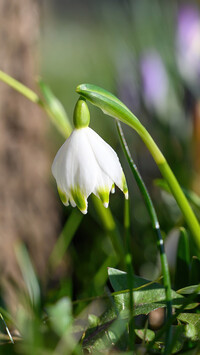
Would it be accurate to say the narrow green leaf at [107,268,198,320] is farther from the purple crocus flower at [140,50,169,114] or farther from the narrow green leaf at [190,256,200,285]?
the purple crocus flower at [140,50,169,114]

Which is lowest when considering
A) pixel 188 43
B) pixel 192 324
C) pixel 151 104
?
pixel 192 324

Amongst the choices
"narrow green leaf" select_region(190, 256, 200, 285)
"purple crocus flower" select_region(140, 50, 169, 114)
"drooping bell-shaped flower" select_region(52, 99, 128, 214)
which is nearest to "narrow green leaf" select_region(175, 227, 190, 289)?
"narrow green leaf" select_region(190, 256, 200, 285)

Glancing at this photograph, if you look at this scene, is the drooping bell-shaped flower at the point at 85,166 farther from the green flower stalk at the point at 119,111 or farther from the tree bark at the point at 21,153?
the tree bark at the point at 21,153

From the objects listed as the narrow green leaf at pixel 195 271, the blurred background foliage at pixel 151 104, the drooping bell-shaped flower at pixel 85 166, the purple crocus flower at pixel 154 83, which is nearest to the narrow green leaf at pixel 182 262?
the narrow green leaf at pixel 195 271

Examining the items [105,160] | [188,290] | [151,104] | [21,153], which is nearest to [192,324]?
[188,290]

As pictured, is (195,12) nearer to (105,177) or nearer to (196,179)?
(196,179)

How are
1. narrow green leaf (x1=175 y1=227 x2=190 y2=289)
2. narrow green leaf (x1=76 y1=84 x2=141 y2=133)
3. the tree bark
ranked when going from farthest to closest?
1. the tree bark
2. narrow green leaf (x1=175 y1=227 x2=190 y2=289)
3. narrow green leaf (x1=76 y1=84 x2=141 y2=133)

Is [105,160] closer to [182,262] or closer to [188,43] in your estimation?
[182,262]

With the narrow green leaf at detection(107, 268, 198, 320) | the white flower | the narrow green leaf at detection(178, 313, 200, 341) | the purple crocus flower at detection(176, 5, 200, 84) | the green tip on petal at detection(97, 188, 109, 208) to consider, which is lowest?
the narrow green leaf at detection(178, 313, 200, 341)
